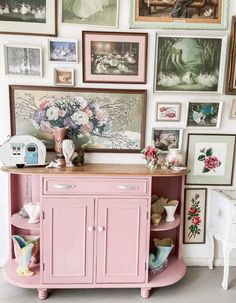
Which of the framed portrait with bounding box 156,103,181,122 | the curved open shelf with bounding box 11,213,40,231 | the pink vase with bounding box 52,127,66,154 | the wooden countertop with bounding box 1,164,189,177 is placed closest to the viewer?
the wooden countertop with bounding box 1,164,189,177

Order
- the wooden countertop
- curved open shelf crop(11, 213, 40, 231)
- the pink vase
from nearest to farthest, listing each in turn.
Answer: the wooden countertop
curved open shelf crop(11, 213, 40, 231)
the pink vase

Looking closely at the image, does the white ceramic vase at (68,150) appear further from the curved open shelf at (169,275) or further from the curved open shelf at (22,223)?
the curved open shelf at (169,275)

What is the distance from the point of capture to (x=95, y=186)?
2.05m

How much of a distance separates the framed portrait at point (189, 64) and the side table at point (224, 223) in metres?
0.86

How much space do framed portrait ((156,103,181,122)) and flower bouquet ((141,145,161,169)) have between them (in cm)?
30

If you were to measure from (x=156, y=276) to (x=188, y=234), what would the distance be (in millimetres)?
510

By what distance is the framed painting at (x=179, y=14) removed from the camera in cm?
228

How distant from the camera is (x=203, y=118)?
2.43 metres

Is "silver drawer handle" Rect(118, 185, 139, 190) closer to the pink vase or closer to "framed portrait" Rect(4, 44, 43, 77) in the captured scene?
the pink vase

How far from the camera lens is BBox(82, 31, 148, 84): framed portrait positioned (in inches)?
90.7

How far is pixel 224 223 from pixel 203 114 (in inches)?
34.3

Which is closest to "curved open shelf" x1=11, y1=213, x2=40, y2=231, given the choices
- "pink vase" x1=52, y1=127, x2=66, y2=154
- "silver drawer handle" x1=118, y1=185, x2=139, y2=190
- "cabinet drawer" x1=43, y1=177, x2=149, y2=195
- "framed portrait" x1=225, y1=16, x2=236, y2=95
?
"cabinet drawer" x1=43, y1=177, x2=149, y2=195

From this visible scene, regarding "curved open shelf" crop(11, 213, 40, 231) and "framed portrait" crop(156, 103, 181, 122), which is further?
"framed portrait" crop(156, 103, 181, 122)

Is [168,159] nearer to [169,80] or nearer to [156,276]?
[169,80]
